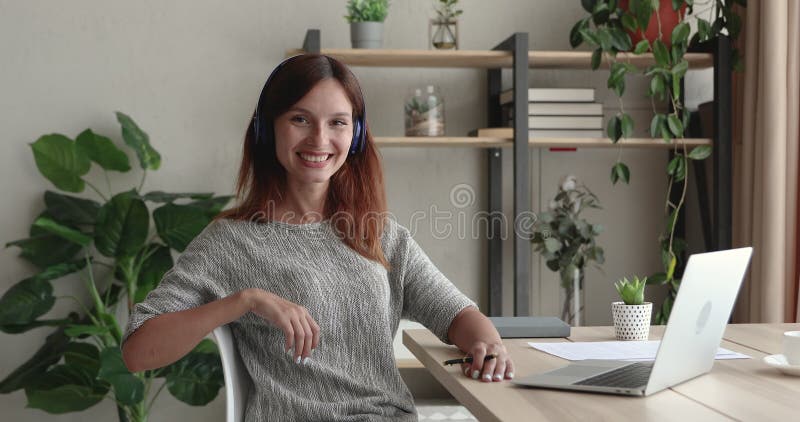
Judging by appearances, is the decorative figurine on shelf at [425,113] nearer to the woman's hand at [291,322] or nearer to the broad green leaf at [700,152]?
the broad green leaf at [700,152]

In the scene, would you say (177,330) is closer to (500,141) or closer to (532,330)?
(532,330)

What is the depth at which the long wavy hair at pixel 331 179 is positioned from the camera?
1.57 m

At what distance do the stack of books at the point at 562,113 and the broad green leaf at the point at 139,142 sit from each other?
4.06 feet

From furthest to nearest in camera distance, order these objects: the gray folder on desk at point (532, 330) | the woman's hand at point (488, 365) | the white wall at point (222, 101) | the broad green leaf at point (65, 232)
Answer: the white wall at point (222, 101), the broad green leaf at point (65, 232), the gray folder on desk at point (532, 330), the woman's hand at point (488, 365)

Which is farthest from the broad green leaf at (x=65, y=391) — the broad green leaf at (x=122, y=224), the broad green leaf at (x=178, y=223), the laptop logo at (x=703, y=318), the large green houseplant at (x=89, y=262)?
the laptop logo at (x=703, y=318)

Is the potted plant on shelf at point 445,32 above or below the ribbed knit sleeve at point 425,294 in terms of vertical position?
above

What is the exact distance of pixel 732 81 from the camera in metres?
3.16

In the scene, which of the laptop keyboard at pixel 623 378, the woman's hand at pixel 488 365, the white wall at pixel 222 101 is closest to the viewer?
the laptop keyboard at pixel 623 378

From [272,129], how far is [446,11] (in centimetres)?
164

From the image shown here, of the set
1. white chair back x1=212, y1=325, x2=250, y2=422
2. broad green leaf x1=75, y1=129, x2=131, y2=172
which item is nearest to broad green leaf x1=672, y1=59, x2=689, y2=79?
broad green leaf x1=75, y1=129, x2=131, y2=172

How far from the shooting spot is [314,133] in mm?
1564

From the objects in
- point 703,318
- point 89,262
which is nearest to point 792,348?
point 703,318

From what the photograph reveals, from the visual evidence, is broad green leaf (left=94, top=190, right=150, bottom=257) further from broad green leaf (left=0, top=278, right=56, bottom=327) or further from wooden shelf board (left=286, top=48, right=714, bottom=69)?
wooden shelf board (left=286, top=48, right=714, bottom=69)

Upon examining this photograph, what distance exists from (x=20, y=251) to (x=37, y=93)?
1.85 ft
